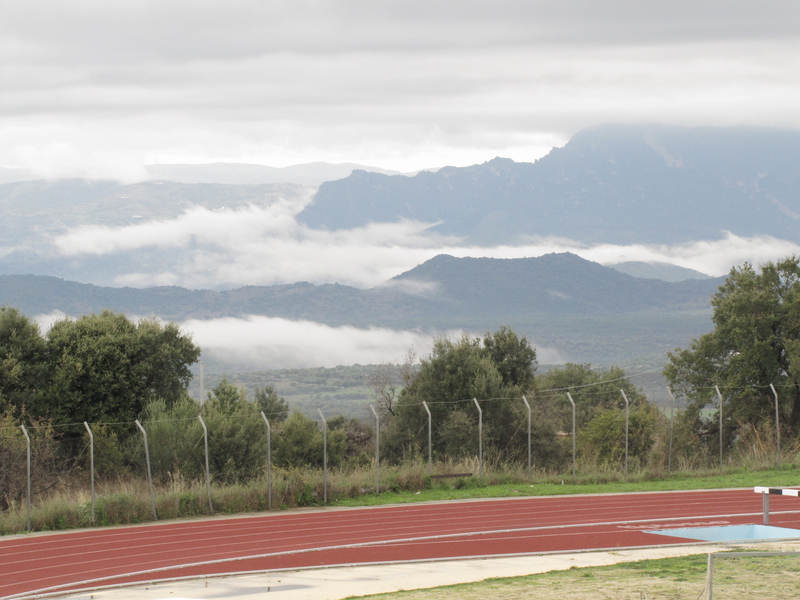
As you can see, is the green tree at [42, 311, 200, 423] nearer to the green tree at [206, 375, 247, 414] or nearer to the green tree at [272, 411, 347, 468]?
the green tree at [206, 375, 247, 414]

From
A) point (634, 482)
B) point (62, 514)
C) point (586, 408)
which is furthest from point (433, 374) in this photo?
point (586, 408)

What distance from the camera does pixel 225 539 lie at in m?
22.1

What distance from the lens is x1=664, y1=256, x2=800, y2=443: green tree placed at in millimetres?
41031

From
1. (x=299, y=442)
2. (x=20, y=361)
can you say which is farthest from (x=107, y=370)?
(x=299, y=442)

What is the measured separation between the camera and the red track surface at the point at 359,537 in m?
19.0

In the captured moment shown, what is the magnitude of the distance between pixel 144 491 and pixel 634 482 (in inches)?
595

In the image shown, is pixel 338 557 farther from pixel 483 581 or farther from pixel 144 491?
pixel 144 491

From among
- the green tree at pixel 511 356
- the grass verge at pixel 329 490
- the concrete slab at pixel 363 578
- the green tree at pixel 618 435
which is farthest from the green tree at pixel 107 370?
the concrete slab at pixel 363 578

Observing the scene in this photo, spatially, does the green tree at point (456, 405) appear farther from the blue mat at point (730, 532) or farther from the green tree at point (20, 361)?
the blue mat at point (730, 532)

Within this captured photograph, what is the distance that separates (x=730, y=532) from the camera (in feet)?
70.8

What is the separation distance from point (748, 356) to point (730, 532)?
72.5ft

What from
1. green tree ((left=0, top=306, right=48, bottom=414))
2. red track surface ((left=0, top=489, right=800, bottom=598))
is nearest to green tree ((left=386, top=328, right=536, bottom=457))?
red track surface ((left=0, top=489, right=800, bottom=598))

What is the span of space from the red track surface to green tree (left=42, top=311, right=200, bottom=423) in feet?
39.0

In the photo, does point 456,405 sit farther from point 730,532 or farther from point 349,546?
point 349,546
